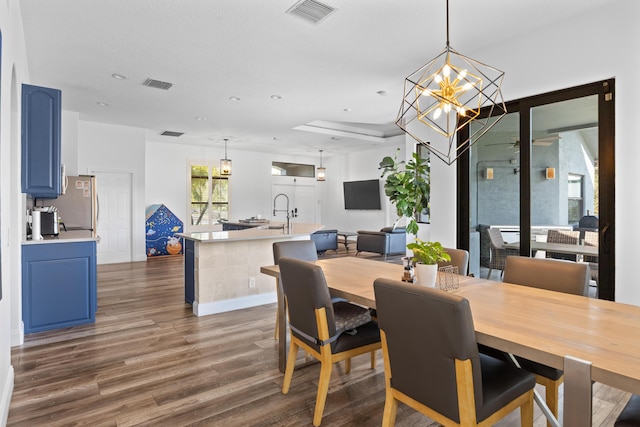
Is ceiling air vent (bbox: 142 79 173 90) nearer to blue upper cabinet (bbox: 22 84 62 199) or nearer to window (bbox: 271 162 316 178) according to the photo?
blue upper cabinet (bbox: 22 84 62 199)

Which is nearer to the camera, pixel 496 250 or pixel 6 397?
pixel 6 397

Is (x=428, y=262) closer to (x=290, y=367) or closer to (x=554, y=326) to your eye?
(x=554, y=326)

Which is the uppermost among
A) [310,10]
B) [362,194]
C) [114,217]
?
[310,10]

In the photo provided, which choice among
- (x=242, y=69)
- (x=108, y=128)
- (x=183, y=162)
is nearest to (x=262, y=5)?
(x=242, y=69)

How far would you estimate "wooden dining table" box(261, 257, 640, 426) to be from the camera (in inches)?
45.2

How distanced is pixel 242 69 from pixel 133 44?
114cm

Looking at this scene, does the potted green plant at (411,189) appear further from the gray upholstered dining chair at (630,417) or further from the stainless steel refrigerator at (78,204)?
the stainless steel refrigerator at (78,204)

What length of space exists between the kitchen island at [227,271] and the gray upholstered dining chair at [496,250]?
2.41 metres

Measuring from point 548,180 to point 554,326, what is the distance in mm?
2534

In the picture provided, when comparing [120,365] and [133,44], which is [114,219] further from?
[120,365]

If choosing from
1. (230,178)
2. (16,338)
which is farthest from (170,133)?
(16,338)

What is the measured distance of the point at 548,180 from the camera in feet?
11.7

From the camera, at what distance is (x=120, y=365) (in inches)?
113

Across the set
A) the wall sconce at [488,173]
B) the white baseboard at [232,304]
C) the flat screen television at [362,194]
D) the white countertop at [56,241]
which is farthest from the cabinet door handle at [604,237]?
the flat screen television at [362,194]
